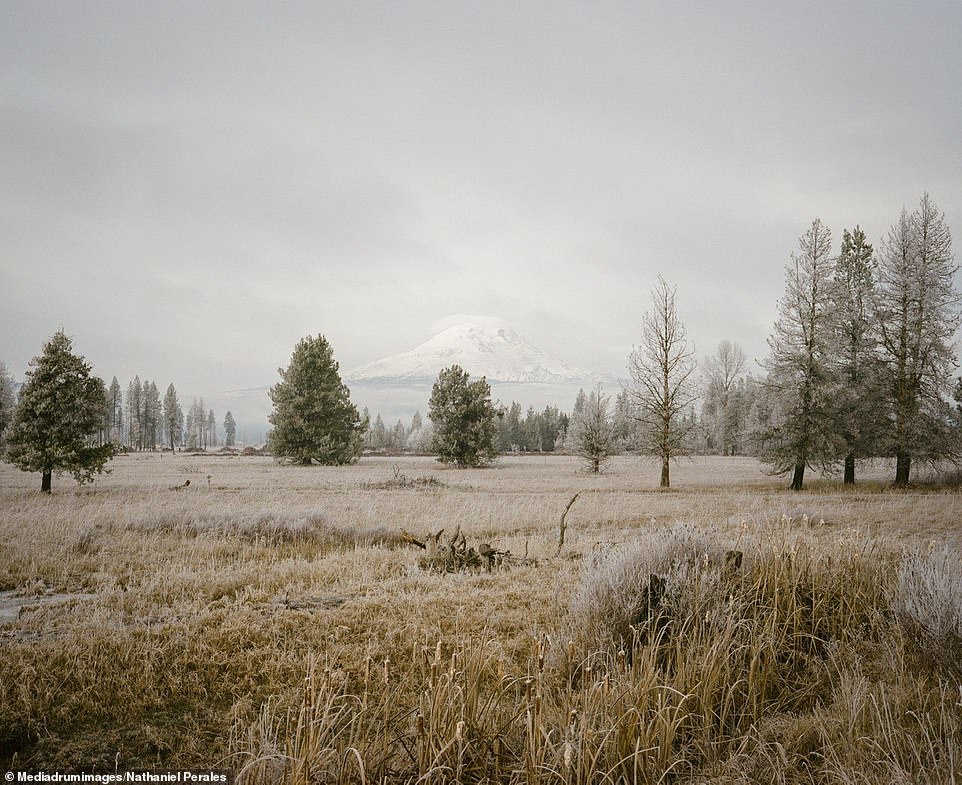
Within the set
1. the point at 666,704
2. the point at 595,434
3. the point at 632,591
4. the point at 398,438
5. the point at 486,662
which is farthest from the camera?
the point at 398,438

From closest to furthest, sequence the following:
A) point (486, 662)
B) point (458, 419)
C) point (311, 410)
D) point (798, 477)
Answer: point (486, 662)
point (798, 477)
point (311, 410)
point (458, 419)

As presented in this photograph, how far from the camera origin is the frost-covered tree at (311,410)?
41.3 m

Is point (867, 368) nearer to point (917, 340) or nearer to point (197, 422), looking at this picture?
point (917, 340)

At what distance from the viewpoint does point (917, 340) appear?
72.0 ft

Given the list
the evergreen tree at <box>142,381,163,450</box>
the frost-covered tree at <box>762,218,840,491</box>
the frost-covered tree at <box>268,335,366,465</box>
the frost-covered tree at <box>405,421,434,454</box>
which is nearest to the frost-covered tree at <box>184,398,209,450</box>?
the evergreen tree at <box>142,381,163,450</box>

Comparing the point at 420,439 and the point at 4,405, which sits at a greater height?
the point at 4,405

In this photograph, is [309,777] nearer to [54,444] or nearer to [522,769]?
[522,769]

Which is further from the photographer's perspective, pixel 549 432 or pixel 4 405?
pixel 549 432

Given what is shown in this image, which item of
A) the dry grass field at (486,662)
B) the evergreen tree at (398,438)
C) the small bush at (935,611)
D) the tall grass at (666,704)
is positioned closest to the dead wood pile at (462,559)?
the dry grass field at (486,662)

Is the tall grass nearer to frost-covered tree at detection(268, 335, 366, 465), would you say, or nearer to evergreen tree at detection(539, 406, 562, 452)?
frost-covered tree at detection(268, 335, 366, 465)

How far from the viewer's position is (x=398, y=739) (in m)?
2.92

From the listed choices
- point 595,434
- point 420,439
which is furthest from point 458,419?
point 420,439

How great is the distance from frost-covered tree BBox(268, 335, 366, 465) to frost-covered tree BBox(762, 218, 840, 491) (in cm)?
3250

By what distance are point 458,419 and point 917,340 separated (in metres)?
31.6
